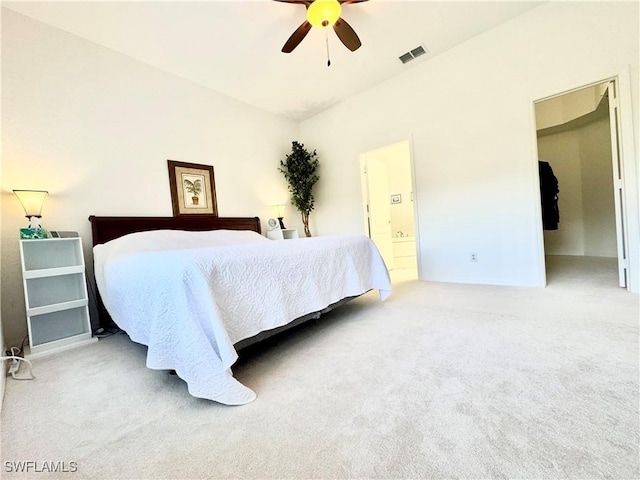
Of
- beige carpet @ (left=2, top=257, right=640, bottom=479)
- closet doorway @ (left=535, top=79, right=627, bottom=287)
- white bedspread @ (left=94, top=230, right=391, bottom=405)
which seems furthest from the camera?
closet doorway @ (left=535, top=79, right=627, bottom=287)

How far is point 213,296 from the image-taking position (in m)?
1.29

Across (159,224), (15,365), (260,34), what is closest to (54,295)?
(15,365)

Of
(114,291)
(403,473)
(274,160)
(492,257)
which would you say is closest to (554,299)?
(492,257)

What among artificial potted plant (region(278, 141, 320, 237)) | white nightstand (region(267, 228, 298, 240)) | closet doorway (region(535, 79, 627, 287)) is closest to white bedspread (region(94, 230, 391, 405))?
white nightstand (region(267, 228, 298, 240))

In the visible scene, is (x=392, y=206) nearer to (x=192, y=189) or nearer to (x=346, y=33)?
(x=346, y=33)

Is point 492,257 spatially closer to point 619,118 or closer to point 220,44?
point 619,118

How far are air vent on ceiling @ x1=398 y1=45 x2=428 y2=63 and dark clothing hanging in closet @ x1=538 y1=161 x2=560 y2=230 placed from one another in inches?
85.4

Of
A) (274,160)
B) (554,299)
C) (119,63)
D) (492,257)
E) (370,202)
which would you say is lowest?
(554,299)

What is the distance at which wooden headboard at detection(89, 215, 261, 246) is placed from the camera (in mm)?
2594

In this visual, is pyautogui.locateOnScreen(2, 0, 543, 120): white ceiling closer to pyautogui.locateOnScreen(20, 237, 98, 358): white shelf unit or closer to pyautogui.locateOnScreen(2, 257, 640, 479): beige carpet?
pyautogui.locateOnScreen(20, 237, 98, 358): white shelf unit

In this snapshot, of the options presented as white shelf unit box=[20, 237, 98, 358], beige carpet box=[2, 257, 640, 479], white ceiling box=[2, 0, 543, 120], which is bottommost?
beige carpet box=[2, 257, 640, 479]

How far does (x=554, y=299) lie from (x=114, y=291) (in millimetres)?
3593

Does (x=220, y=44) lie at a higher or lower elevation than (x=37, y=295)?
higher

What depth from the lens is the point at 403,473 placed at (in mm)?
813
